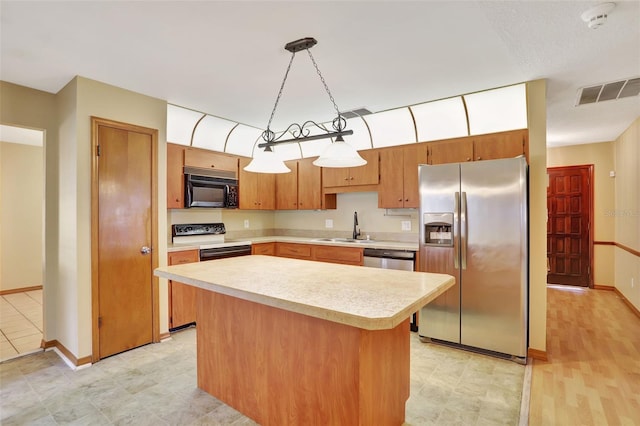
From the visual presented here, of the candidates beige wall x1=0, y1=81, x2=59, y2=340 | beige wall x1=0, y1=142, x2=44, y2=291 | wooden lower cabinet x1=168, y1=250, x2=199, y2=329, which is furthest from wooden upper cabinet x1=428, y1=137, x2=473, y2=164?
beige wall x1=0, y1=142, x2=44, y2=291

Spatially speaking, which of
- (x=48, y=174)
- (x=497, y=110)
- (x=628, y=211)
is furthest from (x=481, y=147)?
(x=48, y=174)

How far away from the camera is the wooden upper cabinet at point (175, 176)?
156 inches

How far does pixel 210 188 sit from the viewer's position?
4.38 m

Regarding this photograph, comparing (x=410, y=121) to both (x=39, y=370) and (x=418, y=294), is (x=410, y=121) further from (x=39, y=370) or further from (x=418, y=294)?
(x=39, y=370)

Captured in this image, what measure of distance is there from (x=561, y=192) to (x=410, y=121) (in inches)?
148

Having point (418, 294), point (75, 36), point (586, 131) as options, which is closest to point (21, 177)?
point (75, 36)

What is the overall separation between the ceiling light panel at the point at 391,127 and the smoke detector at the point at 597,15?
2.09 m

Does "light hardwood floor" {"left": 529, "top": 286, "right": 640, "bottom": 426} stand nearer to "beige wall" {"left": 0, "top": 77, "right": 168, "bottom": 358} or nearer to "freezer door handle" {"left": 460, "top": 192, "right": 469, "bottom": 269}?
"freezer door handle" {"left": 460, "top": 192, "right": 469, "bottom": 269}

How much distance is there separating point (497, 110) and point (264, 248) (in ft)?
11.1

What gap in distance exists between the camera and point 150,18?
2115 mm

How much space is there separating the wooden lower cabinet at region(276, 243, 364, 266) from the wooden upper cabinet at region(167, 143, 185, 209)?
1.57 metres

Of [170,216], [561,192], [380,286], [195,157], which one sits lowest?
[380,286]

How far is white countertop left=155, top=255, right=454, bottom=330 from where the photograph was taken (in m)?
1.41

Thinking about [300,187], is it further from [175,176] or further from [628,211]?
[628,211]
